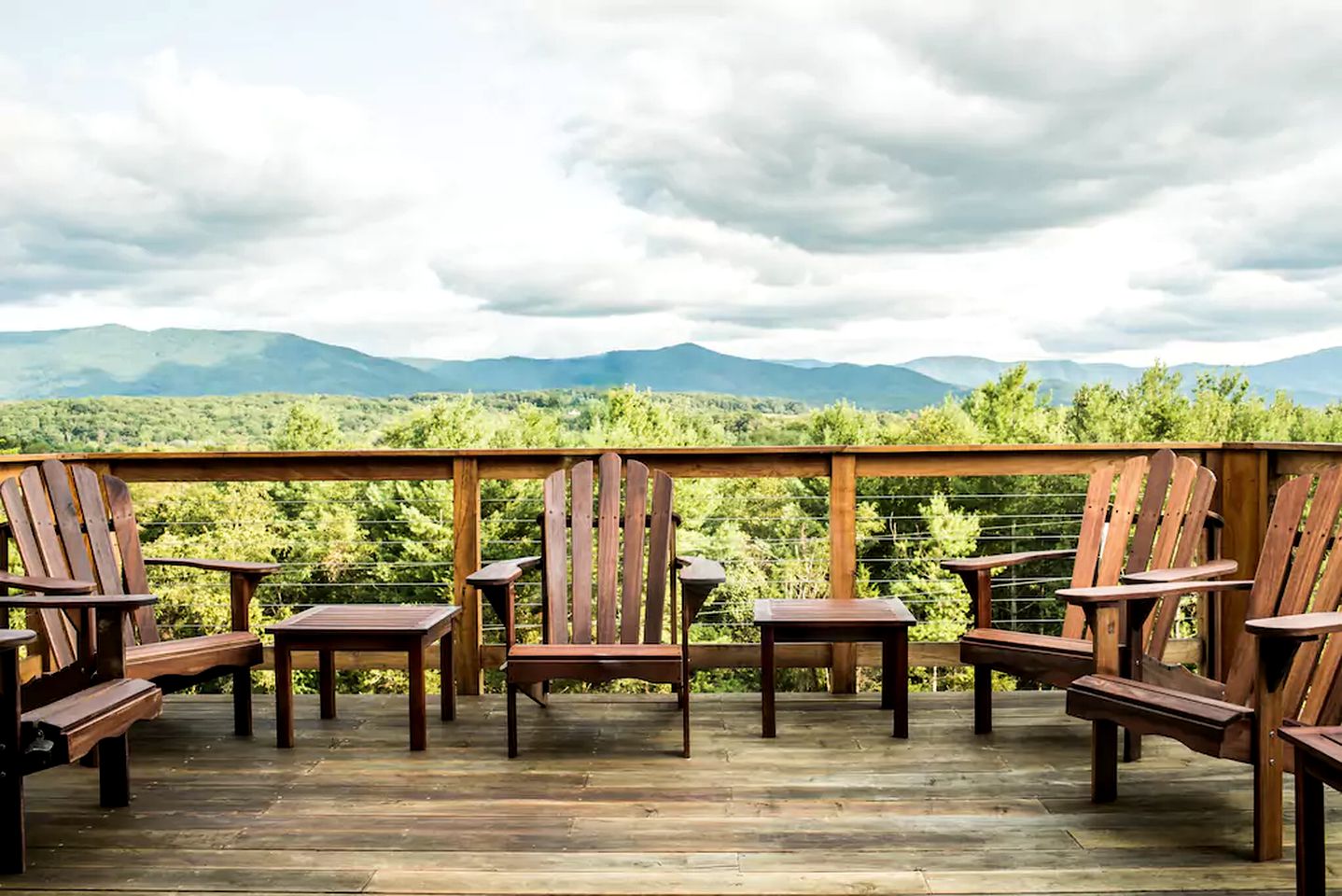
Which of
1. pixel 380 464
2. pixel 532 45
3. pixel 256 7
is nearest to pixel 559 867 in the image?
pixel 380 464

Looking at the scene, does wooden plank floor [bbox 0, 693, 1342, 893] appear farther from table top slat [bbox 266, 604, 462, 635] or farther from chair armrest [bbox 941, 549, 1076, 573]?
chair armrest [bbox 941, 549, 1076, 573]

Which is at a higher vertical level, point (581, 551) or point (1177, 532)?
point (1177, 532)

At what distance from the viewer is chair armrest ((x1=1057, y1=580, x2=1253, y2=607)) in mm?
2834

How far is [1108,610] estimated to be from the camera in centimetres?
286

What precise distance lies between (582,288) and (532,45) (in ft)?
44.3

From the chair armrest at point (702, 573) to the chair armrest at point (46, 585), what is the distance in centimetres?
184

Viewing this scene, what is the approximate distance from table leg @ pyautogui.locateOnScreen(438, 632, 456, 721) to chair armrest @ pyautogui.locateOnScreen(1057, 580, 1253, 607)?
2.17 meters

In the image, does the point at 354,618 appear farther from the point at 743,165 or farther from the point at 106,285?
the point at 106,285

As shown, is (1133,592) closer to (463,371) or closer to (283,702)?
(283,702)

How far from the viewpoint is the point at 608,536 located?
3896mm

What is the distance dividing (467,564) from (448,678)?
1.69ft

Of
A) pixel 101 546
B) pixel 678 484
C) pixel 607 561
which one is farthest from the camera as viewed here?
pixel 678 484

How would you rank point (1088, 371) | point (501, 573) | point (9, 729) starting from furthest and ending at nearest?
1. point (1088, 371)
2. point (501, 573)
3. point (9, 729)

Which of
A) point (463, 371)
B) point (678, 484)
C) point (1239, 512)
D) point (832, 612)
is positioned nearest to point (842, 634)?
point (832, 612)
